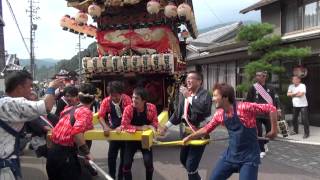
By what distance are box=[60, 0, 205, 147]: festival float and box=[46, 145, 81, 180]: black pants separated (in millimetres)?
4612

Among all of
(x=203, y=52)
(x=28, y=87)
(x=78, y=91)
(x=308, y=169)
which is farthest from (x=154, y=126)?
(x=203, y=52)

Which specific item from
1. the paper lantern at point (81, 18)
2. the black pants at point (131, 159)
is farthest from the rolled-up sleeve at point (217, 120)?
the paper lantern at point (81, 18)

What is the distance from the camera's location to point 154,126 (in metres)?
6.05

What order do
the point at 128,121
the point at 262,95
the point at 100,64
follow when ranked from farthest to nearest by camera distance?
1. the point at 100,64
2. the point at 262,95
3. the point at 128,121

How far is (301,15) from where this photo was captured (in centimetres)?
1533

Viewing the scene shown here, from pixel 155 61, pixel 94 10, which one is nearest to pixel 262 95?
pixel 155 61

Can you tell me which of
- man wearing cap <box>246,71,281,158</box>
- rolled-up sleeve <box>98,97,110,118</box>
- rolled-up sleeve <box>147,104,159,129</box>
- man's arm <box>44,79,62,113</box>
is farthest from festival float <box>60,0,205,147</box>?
man's arm <box>44,79,62,113</box>

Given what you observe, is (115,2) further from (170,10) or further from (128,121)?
(128,121)

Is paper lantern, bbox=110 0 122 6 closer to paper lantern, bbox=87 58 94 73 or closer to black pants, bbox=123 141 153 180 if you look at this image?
paper lantern, bbox=87 58 94 73

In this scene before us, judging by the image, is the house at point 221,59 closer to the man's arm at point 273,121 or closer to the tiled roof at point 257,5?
the tiled roof at point 257,5

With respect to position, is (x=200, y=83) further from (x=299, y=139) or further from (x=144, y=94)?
(x=299, y=139)

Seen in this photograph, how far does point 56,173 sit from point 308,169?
4979 mm

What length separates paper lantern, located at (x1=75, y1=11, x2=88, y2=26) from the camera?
1096 cm

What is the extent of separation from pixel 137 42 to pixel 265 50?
486 cm
